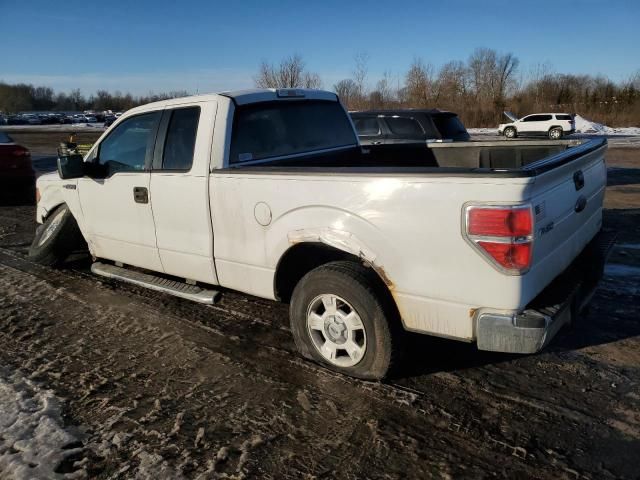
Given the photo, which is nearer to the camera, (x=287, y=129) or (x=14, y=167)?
(x=287, y=129)

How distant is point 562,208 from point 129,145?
12.3ft

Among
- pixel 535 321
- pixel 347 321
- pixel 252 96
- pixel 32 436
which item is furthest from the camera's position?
pixel 252 96

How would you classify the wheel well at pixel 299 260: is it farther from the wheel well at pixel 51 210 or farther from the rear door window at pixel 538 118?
the rear door window at pixel 538 118

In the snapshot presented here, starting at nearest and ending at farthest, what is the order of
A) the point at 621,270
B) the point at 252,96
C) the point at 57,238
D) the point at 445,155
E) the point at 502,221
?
1. the point at 502,221
2. the point at 252,96
3. the point at 445,155
4. the point at 621,270
5. the point at 57,238

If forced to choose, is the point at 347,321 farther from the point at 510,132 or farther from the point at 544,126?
the point at 510,132

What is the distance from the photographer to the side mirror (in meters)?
4.91

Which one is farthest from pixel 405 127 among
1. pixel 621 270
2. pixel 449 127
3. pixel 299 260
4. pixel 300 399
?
pixel 300 399

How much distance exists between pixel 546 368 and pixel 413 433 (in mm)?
1268

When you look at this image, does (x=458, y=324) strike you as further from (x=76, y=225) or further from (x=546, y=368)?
(x=76, y=225)

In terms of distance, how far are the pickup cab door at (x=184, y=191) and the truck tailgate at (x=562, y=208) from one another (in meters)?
2.36

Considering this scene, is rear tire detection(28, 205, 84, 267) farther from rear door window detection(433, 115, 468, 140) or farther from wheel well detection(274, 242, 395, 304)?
rear door window detection(433, 115, 468, 140)

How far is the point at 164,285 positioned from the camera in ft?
15.5

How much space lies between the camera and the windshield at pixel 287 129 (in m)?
4.23

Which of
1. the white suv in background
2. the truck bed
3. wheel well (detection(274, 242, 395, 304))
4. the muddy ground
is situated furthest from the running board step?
the white suv in background
